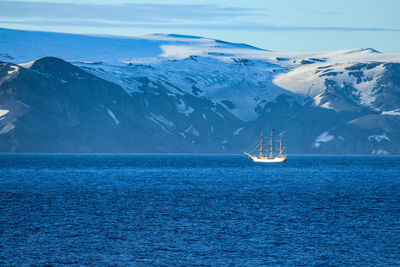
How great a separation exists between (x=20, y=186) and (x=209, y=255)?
220ft

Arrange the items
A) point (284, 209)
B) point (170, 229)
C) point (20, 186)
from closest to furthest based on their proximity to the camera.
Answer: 1. point (170, 229)
2. point (284, 209)
3. point (20, 186)

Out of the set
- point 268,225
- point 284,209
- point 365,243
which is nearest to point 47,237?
point 268,225

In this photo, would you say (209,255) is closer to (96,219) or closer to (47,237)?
(47,237)

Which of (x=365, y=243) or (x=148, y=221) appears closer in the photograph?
(x=365, y=243)

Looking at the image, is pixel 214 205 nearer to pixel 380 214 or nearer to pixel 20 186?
pixel 380 214

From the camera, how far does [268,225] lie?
6475cm

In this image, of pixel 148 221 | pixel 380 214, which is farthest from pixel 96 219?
pixel 380 214

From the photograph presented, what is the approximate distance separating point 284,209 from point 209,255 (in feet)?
94.1

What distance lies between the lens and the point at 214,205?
3241 inches

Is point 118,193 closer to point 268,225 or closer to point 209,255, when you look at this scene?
point 268,225

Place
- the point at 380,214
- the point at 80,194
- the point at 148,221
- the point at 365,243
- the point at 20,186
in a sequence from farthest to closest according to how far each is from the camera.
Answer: the point at 20,186 → the point at 80,194 → the point at 380,214 → the point at 148,221 → the point at 365,243

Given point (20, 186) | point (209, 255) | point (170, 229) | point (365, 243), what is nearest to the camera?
point (209, 255)

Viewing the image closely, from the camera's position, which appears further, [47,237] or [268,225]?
[268,225]

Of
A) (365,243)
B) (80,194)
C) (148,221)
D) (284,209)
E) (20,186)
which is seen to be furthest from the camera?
(20,186)
